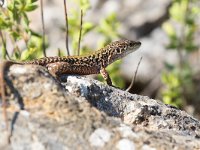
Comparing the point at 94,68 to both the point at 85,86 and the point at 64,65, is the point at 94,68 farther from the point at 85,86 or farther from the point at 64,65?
the point at 85,86

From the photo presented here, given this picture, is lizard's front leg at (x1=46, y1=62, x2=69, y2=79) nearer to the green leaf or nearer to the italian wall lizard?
the italian wall lizard

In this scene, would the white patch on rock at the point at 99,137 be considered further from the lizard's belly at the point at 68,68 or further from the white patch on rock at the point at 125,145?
the lizard's belly at the point at 68,68

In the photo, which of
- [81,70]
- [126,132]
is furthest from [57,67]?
[126,132]

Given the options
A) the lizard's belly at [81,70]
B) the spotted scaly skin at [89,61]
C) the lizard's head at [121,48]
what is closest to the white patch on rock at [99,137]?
the spotted scaly skin at [89,61]

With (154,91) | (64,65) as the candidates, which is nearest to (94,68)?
(64,65)

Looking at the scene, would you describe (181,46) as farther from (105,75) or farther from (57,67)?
(57,67)

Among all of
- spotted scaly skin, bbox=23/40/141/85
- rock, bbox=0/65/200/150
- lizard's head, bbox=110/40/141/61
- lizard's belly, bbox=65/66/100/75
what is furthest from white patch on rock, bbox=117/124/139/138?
lizard's head, bbox=110/40/141/61
